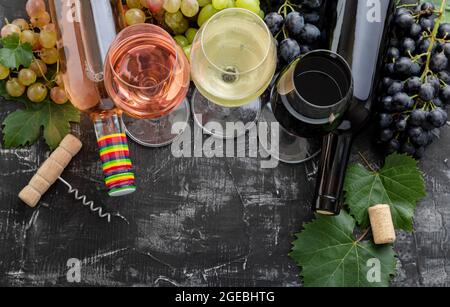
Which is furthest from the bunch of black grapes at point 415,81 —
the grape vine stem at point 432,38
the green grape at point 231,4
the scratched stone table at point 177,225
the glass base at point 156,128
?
the glass base at point 156,128

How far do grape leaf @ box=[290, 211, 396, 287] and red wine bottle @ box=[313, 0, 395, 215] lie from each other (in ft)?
0.36

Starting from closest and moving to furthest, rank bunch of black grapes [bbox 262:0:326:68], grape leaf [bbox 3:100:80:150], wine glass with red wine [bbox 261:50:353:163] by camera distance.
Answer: wine glass with red wine [bbox 261:50:353:163] < bunch of black grapes [bbox 262:0:326:68] < grape leaf [bbox 3:100:80:150]

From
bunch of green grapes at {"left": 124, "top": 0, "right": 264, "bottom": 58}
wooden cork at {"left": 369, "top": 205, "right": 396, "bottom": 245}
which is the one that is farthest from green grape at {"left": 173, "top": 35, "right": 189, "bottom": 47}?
wooden cork at {"left": 369, "top": 205, "right": 396, "bottom": 245}

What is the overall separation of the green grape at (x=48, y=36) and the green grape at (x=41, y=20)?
4 centimetres

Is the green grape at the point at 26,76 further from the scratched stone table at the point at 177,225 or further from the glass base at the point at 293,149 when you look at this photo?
the glass base at the point at 293,149

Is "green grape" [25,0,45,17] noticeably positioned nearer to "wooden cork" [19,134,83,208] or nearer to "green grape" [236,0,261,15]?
"wooden cork" [19,134,83,208]

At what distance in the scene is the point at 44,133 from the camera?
1313 millimetres

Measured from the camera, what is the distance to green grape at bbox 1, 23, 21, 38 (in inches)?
49.8

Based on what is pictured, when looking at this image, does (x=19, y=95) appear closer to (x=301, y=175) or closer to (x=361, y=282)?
(x=301, y=175)

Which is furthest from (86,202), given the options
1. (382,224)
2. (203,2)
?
(382,224)

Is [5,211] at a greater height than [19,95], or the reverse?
[19,95]

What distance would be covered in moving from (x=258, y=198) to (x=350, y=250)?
25 cm

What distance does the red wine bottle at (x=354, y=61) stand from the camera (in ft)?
3.79

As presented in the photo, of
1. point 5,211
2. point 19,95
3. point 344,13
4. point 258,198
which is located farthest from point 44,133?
point 344,13
